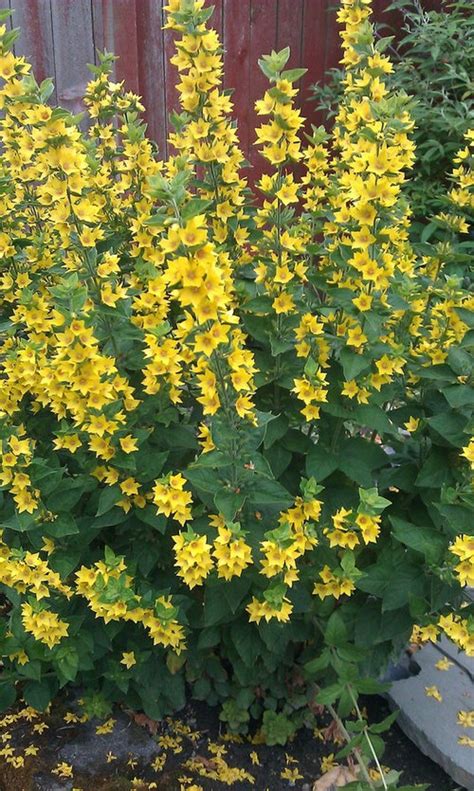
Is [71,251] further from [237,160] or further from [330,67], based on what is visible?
[330,67]

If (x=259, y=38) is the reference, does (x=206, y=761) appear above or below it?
below

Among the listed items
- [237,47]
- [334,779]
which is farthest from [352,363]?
[237,47]

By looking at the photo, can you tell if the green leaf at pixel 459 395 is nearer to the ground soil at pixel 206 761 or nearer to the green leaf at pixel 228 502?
the green leaf at pixel 228 502

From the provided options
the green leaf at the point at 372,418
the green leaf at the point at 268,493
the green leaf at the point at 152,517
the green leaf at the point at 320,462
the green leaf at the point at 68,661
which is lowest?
the green leaf at the point at 68,661

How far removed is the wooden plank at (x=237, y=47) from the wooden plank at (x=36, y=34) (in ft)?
3.58

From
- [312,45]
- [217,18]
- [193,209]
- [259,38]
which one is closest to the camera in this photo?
[193,209]

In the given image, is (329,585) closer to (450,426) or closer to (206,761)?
(450,426)

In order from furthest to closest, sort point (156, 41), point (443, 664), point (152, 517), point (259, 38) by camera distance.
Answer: point (259, 38), point (156, 41), point (443, 664), point (152, 517)

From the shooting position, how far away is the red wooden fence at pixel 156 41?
3.93 m

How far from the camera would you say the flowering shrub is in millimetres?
1757

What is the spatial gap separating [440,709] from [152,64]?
3.60 m

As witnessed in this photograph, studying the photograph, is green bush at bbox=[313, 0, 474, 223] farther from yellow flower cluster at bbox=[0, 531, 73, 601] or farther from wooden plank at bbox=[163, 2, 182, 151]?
yellow flower cluster at bbox=[0, 531, 73, 601]

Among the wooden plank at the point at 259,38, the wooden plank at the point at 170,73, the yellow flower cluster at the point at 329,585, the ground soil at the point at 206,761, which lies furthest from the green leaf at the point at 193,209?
the wooden plank at the point at 259,38

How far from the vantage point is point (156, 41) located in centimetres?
427
